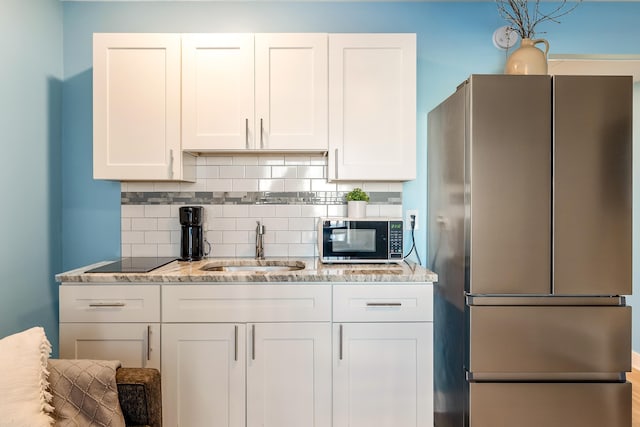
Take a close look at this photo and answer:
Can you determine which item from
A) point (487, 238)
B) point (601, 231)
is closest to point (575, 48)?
point (601, 231)

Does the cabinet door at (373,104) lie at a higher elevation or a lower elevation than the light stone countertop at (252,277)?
higher

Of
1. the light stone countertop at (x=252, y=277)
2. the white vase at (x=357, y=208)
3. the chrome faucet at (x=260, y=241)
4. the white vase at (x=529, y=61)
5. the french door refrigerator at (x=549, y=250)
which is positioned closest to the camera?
the french door refrigerator at (x=549, y=250)

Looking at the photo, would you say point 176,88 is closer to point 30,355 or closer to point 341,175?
point 341,175

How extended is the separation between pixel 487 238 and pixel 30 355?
1.79 metres

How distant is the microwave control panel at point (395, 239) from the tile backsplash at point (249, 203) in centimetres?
36

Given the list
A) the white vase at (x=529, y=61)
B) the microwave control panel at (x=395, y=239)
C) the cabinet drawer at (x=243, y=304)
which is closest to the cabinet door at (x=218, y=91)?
the cabinet drawer at (x=243, y=304)

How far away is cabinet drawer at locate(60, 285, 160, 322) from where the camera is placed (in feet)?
6.39

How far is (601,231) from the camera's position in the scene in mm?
1831

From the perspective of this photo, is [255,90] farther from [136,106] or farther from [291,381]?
[291,381]

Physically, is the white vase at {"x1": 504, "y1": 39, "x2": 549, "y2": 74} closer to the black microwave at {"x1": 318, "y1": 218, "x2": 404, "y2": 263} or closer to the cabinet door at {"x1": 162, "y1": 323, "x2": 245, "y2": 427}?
the black microwave at {"x1": 318, "y1": 218, "x2": 404, "y2": 263}

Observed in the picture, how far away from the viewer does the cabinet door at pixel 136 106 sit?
219cm

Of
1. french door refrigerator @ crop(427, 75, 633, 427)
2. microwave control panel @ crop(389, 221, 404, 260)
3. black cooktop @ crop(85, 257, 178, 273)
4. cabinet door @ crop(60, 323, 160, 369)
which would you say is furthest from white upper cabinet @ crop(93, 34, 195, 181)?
french door refrigerator @ crop(427, 75, 633, 427)

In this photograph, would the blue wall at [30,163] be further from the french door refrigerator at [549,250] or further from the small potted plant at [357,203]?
the french door refrigerator at [549,250]

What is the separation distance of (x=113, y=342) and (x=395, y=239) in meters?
1.48
